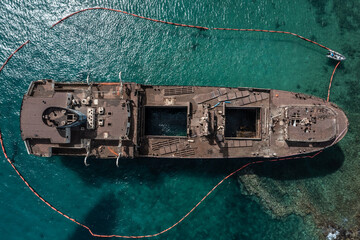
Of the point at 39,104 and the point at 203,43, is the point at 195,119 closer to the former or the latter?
the point at 203,43

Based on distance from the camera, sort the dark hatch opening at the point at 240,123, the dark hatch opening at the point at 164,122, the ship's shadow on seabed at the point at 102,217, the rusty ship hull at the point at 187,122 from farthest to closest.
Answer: the ship's shadow on seabed at the point at 102,217
the dark hatch opening at the point at 164,122
the dark hatch opening at the point at 240,123
the rusty ship hull at the point at 187,122

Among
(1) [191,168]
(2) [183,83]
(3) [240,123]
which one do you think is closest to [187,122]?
(2) [183,83]

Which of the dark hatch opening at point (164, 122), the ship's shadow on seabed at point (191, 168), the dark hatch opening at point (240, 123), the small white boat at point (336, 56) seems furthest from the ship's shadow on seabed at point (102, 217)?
the small white boat at point (336, 56)

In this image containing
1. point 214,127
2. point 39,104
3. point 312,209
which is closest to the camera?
point 39,104

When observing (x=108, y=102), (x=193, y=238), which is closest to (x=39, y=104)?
(x=108, y=102)

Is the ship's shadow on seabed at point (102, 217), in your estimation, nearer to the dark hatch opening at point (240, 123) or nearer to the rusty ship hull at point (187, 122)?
the rusty ship hull at point (187, 122)

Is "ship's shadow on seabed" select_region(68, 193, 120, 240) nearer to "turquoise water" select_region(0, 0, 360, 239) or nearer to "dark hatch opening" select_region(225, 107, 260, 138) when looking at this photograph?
"turquoise water" select_region(0, 0, 360, 239)

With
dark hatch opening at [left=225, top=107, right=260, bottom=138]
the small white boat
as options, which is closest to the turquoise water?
the small white boat
